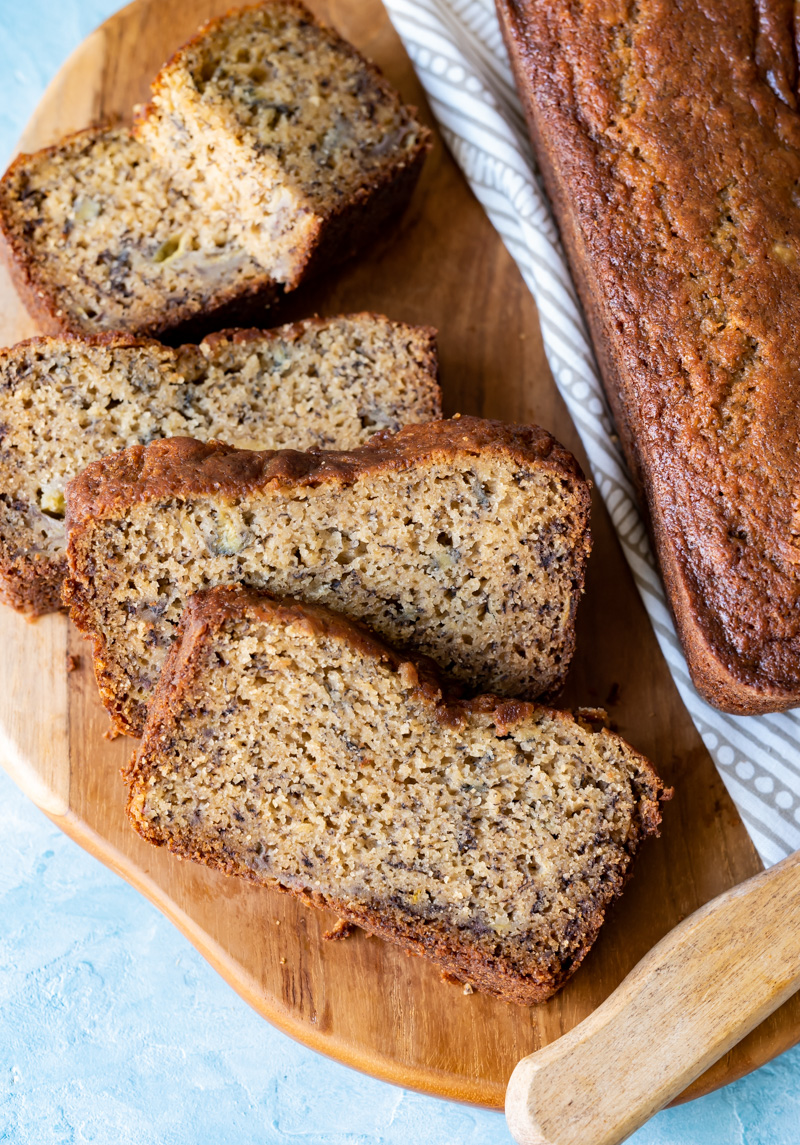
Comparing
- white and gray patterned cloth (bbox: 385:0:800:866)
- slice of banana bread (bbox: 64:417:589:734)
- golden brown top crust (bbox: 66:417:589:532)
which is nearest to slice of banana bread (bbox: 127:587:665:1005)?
slice of banana bread (bbox: 64:417:589:734)

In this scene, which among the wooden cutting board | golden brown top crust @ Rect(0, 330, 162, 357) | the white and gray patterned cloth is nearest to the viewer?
the wooden cutting board

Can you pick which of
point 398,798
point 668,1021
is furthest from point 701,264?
point 668,1021

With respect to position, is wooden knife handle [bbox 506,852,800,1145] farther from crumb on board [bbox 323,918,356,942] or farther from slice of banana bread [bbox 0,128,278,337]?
slice of banana bread [bbox 0,128,278,337]

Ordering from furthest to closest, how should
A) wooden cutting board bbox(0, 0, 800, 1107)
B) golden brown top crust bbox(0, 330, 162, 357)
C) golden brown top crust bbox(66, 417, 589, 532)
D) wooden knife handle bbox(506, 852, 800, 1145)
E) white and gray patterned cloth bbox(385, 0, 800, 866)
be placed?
1. white and gray patterned cloth bbox(385, 0, 800, 866)
2. golden brown top crust bbox(0, 330, 162, 357)
3. wooden cutting board bbox(0, 0, 800, 1107)
4. golden brown top crust bbox(66, 417, 589, 532)
5. wooden knife handle bbox(506, 852, 800, 1145)

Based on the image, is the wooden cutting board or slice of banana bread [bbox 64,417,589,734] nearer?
slice of banana bread [bbox 64,417,589,734]

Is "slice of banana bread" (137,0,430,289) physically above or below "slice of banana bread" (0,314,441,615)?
above

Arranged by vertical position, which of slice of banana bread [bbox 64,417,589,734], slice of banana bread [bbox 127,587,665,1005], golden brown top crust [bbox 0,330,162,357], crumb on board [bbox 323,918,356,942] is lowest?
crumb on board [bbox 323,918,356,942]

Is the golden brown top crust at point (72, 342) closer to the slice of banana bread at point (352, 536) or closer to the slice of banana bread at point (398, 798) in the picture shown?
the slice of banana bread at point (352, 536)

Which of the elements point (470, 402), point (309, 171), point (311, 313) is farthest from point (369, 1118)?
point (309, 171)
